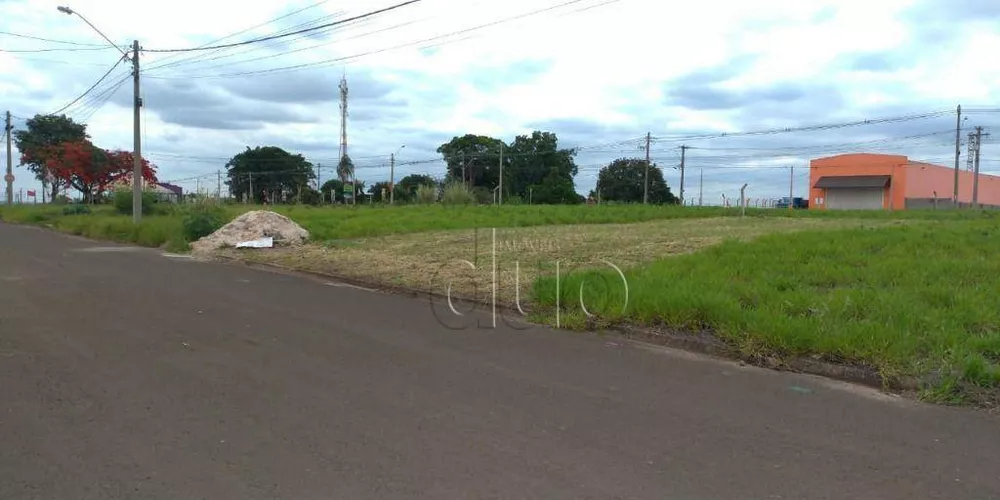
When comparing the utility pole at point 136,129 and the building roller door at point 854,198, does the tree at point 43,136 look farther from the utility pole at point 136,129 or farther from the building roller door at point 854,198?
the building roller door at point 854,198

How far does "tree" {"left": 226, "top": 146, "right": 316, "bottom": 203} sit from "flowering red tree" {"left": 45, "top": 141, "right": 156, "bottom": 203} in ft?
121

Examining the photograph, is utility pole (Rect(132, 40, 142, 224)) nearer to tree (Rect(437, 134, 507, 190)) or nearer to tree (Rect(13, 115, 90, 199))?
tree (Rect(13, 115, 90, 199))

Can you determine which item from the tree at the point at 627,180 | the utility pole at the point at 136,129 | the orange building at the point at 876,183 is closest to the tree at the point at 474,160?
the tree at the point at 627,180

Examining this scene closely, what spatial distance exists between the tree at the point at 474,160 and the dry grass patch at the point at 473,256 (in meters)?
65.3

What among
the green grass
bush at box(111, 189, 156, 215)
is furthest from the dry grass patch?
bush at box(111, 189, 156, 215)

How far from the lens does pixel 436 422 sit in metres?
5.01

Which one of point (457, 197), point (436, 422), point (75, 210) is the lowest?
point (436, 422)

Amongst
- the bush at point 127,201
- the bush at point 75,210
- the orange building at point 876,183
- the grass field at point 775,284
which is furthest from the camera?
the orange building at point 876,183

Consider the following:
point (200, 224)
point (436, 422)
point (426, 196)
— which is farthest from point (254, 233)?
point (426, 196)

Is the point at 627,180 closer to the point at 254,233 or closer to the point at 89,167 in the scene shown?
the point at 89,167

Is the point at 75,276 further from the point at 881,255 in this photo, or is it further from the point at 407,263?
the point at 881,255

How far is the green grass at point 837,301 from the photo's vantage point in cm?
647

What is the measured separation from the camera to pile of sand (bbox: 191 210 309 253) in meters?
20.4

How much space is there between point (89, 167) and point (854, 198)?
66733mm
